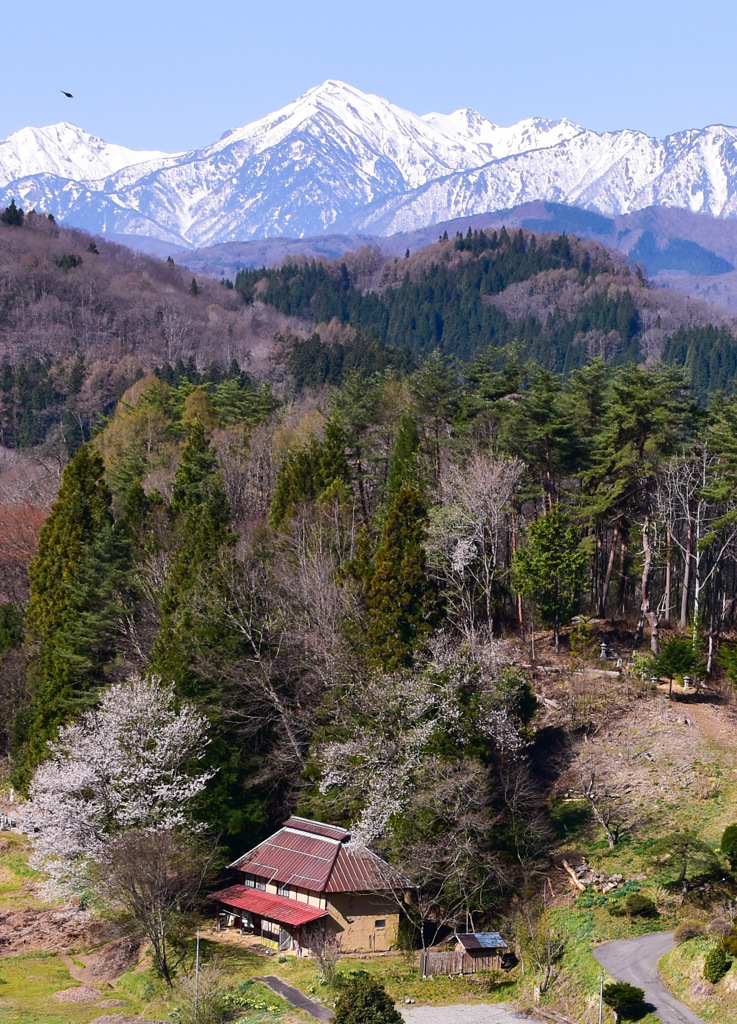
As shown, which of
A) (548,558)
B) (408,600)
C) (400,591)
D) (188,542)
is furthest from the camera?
(188,542)

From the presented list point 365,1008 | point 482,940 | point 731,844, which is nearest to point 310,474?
point 482,940

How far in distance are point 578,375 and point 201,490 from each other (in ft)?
61.3

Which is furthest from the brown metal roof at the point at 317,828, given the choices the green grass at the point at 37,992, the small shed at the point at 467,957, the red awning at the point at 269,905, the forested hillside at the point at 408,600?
the green grass at the point at 37,992

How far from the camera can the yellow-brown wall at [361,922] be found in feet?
115

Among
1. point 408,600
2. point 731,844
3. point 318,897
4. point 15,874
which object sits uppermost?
point 408,600

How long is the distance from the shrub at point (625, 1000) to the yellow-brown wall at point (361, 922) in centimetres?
909

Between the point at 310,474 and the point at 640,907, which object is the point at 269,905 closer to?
the point at 640,907

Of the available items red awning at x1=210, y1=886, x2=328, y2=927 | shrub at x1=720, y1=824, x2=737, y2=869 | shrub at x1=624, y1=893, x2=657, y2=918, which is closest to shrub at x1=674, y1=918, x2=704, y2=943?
shrub at x1=624, y1=893, x2=657, y2=918

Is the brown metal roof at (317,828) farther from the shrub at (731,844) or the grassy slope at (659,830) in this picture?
the shrub at (731,844)

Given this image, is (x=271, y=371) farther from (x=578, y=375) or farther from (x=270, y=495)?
(x=578, y=375)

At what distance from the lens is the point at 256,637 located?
42.6 m

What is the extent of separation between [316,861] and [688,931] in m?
11.3

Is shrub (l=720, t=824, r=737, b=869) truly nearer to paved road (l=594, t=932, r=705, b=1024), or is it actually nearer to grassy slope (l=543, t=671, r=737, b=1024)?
grassy slope (l=543, t=671, r=737, b=1024)

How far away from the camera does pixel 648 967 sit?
29.7 metres
